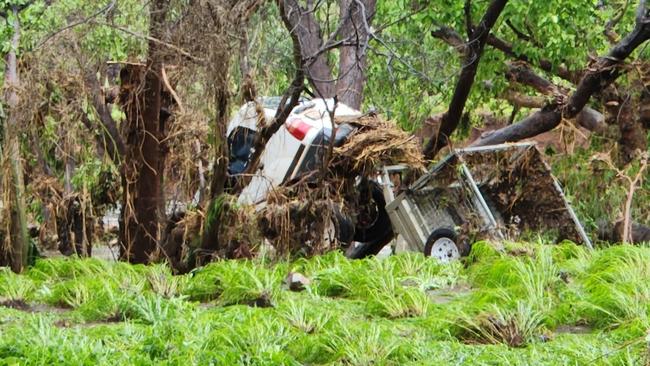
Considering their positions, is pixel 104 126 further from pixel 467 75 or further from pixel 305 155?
pixel 467 75

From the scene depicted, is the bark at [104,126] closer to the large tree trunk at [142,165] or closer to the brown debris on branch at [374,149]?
the large tree trunk at [142,165]

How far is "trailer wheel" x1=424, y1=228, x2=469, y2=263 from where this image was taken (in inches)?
495

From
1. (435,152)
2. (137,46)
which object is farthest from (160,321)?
(435,152)

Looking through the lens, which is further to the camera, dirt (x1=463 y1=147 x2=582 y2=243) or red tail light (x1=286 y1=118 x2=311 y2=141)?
red tail light (x1=286 y1=118 x2=311 y2=141)

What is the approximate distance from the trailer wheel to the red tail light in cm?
236

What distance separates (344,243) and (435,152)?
3.75 m

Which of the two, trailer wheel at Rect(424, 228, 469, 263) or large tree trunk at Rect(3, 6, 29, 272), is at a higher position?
large tree trunk at Rect(3, 6, 29, 272)

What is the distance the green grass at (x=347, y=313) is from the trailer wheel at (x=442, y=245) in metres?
2.15

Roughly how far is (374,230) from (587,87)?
3.84 m

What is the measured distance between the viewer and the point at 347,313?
7727mm

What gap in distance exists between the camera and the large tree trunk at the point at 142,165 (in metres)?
11.9

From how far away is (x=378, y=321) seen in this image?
7.39m

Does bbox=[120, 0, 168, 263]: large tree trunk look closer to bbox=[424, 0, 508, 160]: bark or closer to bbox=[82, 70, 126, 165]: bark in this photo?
bbox=[82, 70, 126, 165]: bark

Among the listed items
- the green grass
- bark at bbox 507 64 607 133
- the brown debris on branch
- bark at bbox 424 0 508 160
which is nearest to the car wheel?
the brown debris on branch
